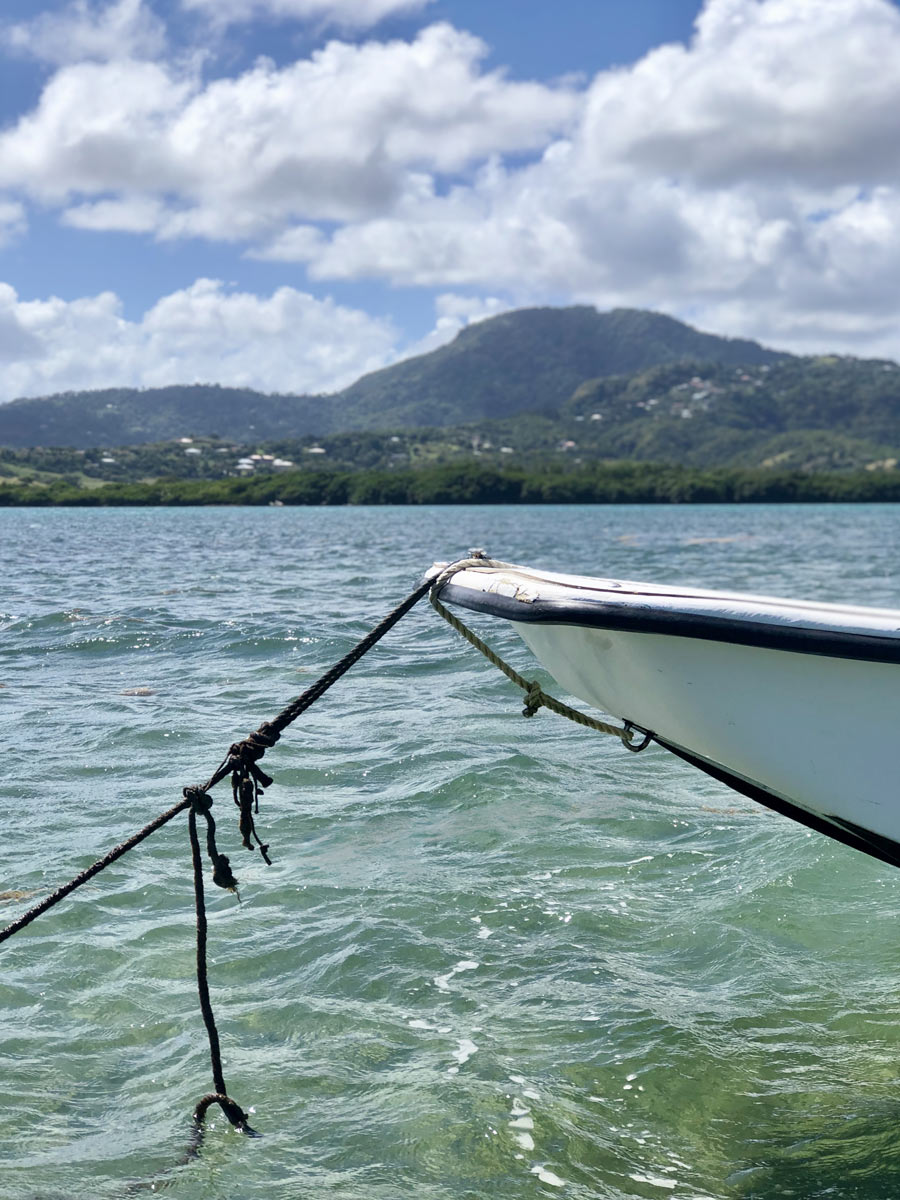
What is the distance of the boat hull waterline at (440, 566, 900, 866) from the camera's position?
13.2 feet

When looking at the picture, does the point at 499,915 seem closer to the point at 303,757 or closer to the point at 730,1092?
the point at 730,1092

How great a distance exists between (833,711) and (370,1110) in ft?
7.87

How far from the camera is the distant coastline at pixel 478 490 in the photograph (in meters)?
136

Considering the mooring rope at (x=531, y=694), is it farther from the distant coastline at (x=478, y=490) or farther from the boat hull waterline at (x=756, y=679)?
the distant coastline at (x=478, y=490)

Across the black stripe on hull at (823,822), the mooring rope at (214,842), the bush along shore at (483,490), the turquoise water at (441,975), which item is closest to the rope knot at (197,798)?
the mooring rope at (214,842)

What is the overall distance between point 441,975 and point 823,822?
2074 mm

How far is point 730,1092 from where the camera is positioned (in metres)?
4.56

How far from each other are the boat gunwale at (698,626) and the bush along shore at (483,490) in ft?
437

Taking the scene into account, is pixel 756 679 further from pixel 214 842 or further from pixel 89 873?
pixel 89 873

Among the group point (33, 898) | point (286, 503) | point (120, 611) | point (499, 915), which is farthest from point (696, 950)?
point (286, 503)

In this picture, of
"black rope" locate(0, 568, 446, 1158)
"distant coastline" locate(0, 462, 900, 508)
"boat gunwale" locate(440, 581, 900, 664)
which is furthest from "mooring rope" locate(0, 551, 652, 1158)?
"distant coastline" locate(0, 462, 900, 508)

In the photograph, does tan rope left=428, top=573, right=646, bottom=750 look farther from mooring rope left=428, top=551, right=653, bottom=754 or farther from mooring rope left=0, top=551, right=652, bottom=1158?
mooring rope left=0, top=551, right=652, bottom=1158

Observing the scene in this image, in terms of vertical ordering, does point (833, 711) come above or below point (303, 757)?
above

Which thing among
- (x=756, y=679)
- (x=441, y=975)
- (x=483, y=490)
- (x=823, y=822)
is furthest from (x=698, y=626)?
(x=483, y=490)
